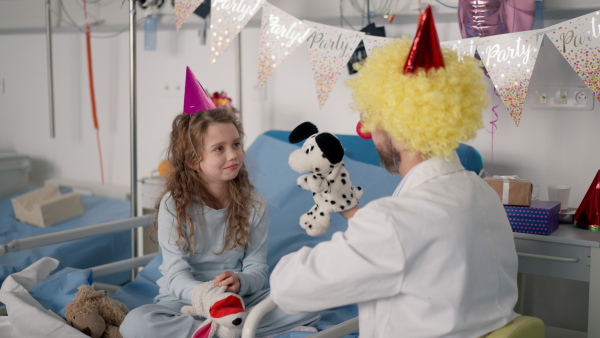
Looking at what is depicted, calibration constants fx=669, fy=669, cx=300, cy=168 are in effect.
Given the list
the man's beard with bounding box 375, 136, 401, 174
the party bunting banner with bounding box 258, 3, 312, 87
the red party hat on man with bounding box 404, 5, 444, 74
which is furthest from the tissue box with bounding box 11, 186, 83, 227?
the red party hat on man with bounding box 404, 5, 444, 74

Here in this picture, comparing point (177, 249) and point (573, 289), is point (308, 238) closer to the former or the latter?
point (177, 249)

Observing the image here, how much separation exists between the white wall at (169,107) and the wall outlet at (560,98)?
1.0 inches

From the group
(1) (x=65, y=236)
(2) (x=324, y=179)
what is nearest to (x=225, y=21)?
(1) (x=65, y=236)

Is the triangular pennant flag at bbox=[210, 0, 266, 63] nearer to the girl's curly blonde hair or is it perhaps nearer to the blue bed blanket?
the girl's curly blonde hair

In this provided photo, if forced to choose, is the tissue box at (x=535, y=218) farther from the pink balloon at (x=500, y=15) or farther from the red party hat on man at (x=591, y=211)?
the pink balloon at (x=500, y=15)

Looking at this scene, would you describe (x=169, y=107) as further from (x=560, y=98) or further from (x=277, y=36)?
(x=560, y=98)

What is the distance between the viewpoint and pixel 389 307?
1.20m

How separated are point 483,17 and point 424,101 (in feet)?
3.23

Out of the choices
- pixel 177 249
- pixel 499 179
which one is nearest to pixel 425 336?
pixel 177 249

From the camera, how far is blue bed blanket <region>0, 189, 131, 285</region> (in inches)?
104

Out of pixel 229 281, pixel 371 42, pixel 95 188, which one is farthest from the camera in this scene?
pixel 95 188

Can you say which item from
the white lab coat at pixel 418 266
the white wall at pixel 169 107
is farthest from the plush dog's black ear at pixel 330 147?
the white wall at pixel 169 107

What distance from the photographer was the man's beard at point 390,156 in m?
1.29

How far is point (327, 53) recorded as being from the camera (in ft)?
7.30
